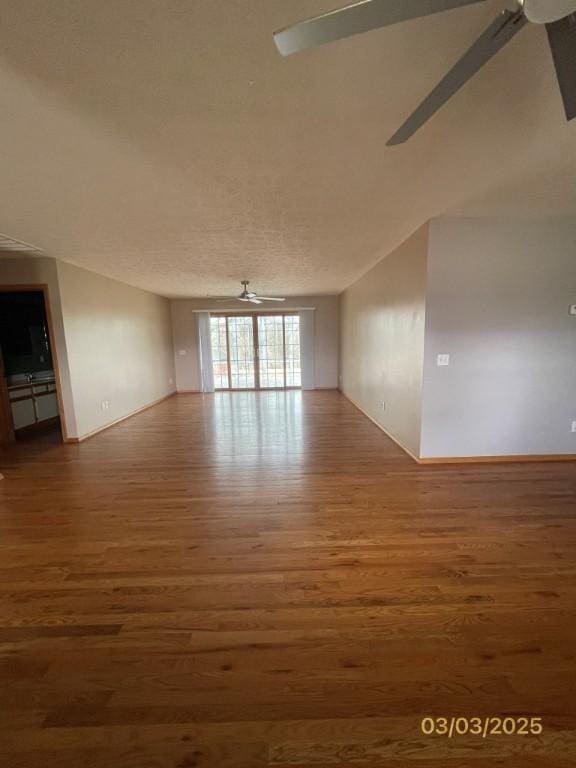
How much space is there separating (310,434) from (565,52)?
374cm

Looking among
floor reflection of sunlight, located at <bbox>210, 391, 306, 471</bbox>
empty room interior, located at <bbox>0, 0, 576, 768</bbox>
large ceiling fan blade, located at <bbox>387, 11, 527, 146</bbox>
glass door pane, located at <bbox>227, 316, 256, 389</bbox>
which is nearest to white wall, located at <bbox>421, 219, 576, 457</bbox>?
empty room interior, located at <bbox>0, 0, 576, 768</bbox>

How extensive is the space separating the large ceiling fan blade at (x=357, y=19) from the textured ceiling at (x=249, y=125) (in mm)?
373

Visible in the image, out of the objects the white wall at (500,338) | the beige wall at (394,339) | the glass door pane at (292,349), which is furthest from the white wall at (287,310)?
the white wall at (500,338)

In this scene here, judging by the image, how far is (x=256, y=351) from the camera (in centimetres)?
765

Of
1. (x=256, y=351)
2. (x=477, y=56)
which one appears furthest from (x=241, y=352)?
(x=477, y=56)

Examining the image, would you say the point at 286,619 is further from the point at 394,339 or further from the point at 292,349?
the point at 292,349

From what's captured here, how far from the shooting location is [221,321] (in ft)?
24.8

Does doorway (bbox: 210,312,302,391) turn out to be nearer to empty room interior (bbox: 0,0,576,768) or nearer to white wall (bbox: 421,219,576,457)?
empty room interior (bbox: 0,0,576,768)

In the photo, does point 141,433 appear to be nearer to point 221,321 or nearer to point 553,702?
point 221,321

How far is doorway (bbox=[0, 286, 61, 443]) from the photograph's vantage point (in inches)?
165

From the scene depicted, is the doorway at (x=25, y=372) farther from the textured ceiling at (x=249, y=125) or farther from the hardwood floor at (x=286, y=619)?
the textured ceiling at (x=249, y=125)

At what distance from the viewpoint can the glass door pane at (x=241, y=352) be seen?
758 cm

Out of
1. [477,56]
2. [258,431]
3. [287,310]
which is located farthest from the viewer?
[287,310]

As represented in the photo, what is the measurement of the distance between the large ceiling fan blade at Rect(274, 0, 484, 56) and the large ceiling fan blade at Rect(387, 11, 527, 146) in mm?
168
